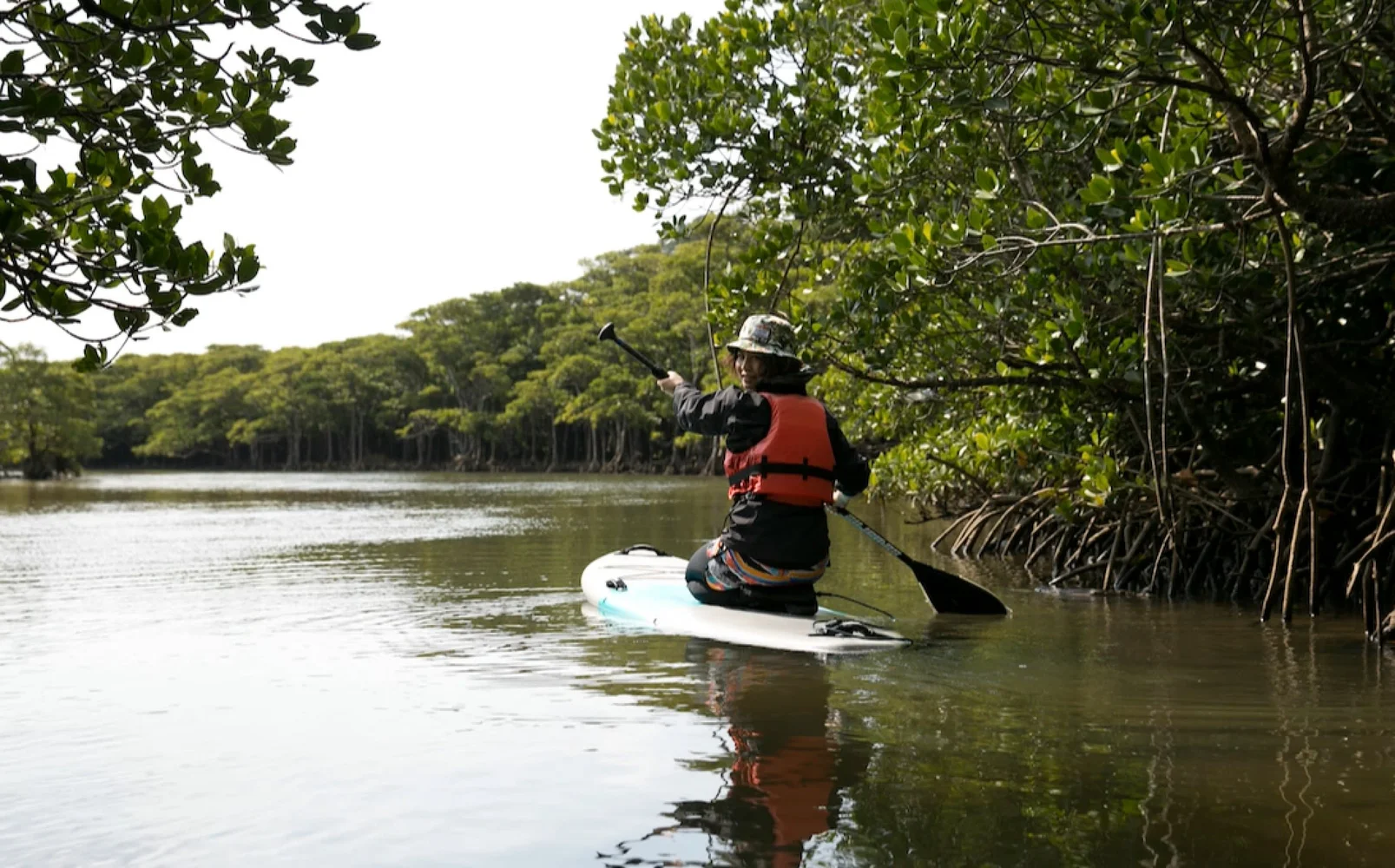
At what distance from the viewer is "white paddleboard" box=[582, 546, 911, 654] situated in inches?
230

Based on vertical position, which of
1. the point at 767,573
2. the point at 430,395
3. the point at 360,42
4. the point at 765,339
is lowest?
the point at 767,573

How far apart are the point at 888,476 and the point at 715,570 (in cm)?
762

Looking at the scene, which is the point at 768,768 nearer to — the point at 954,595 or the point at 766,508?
the point at 766,508

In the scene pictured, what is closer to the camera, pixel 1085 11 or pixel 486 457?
pixel 1085 11

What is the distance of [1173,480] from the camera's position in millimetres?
7816

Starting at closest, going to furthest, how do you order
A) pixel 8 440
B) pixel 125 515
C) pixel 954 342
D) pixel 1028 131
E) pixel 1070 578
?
pixel 1028 131, pixel 954 342, pixel 1070 578, pixel 125 515, pixel 8 440

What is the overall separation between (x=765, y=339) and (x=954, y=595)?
99.8 inches

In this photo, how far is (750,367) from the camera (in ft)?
19.0

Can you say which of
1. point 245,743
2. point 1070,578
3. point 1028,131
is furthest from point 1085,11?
point 1070,578

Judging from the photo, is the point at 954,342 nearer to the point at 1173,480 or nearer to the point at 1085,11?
the point at 1173,480

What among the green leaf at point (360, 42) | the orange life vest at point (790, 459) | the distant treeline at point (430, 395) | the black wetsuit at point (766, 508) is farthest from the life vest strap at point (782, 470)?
the distant treeline at point (430, 395)

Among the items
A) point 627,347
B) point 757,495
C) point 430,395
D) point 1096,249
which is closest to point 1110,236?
point 1096,249

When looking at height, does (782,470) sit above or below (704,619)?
above

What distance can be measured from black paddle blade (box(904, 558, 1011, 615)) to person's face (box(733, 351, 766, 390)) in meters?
2.03
